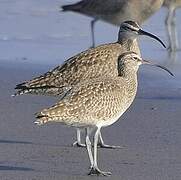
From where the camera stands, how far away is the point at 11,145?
8273mm

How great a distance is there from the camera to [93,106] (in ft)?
24.5

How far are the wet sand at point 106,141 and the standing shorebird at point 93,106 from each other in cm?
26

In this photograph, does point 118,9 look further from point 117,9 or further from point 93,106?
point 93,106

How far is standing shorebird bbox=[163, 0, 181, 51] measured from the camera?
13.7 meters

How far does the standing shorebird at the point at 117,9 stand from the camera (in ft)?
48.7

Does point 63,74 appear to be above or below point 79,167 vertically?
above

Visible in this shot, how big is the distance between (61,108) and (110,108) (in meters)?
0.42

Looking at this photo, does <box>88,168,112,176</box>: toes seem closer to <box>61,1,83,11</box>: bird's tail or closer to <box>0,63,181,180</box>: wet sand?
<box>0,63,181,180</box>: wet sand

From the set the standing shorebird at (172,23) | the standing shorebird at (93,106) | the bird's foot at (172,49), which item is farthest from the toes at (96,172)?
the standing shorebird at (172,23)

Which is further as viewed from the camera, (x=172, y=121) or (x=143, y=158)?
(x=172, y=121)

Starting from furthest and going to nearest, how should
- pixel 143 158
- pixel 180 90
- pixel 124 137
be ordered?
pixel 180 90, pixel 124 137, pixel 143 158

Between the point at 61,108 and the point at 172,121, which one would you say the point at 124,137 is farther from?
the point at 61,108

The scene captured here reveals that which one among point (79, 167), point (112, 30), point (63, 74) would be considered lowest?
point (79, 167)

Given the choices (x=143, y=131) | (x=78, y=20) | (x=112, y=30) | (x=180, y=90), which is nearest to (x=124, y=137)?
(x=143, y=131)
